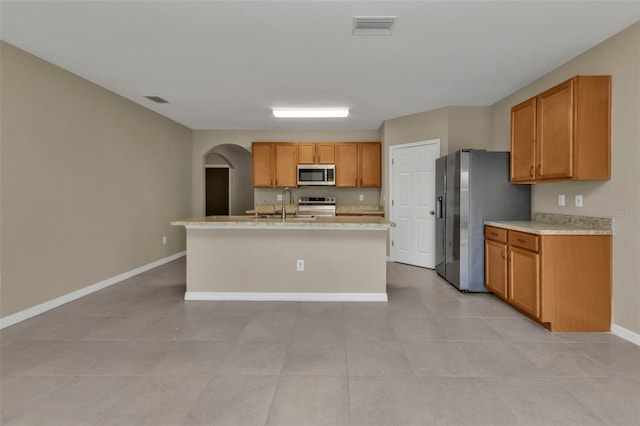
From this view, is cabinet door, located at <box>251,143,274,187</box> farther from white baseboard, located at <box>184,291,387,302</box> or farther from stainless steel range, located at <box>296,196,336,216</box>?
white baseboard, located at <box>184,291,387,302</box>

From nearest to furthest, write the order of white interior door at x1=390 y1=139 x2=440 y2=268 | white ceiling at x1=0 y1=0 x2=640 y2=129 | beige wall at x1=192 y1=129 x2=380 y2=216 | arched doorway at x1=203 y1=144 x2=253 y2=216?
white ceiling at x1=0 y1=0 x2=640 y2=129 < white interior door at x1=390 y1=139 x2=440 y2=268 < beige wall at x1=192 y1=129 x2=380 y2=216 < arched doorway at x1=203 y1=144 x2=253 y2=216

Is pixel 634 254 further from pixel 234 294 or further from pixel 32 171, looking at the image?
pixel 32 171

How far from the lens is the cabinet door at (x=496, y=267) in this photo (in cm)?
351

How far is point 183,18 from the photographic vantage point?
2535mm

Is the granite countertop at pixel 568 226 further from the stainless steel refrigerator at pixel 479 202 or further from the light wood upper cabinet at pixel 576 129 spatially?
the light wood upper cabinet at pixel 576 129

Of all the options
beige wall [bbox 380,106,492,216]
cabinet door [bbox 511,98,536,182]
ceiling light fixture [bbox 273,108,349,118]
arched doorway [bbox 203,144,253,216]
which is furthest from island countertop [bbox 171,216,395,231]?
arched doorway [bbox 203,144,253,216]

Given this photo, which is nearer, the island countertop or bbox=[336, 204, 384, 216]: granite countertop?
the island countertop

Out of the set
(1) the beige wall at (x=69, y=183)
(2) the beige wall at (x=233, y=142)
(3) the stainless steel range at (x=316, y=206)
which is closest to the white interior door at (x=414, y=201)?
(2) the beige wall at (x=233, y=142)

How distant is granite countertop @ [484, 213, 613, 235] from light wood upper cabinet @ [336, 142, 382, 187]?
2.91 m

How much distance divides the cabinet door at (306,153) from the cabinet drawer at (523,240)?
3.91 meters

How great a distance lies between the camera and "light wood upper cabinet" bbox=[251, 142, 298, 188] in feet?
21.1

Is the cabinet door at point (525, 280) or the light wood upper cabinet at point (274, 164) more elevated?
the light wood upper cabinet at point (274, 164)

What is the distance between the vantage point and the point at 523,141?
11.7 ft

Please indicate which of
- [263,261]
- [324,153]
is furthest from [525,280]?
[324,153]
